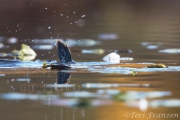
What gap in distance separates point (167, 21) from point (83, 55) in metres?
11.1

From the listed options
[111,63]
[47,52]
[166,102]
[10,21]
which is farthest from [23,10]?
[166,102]

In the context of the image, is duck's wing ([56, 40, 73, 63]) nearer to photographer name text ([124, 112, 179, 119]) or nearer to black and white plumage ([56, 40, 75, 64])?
black and white plumage ([56, 40, 75, 64])

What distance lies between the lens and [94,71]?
11383 millimetres

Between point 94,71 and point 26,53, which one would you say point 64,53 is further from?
point 26,53

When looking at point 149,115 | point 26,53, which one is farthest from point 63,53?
point 149,115

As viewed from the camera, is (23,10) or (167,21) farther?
(23,10)

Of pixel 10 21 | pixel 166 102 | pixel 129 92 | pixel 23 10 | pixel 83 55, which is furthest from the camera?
pixel 23 10

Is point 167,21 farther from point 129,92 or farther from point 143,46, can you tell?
point 129,92

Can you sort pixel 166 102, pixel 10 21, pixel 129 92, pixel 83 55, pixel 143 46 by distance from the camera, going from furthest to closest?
pixel 10 21 → pixel 143 46 → pixel 83 55 → pixel 129 92 → pixel 166 102

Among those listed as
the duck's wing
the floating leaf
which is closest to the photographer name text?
the duck's wing

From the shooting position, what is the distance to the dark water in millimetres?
7816

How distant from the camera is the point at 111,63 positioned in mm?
12539

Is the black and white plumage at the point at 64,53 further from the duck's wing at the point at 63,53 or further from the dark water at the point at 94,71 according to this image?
the dark water at the point at 94,71

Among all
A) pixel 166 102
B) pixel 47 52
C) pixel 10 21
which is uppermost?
pixel 10 21
